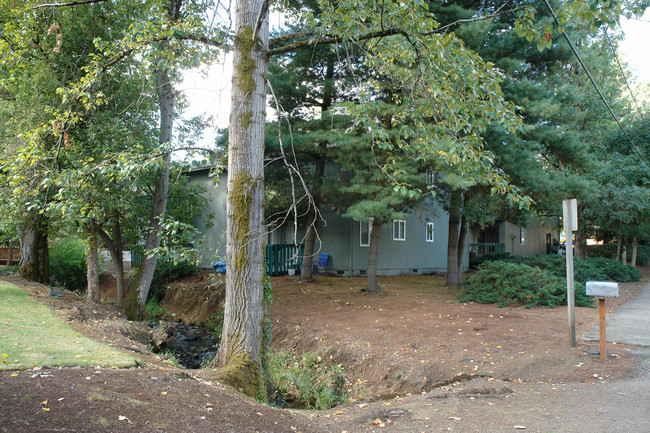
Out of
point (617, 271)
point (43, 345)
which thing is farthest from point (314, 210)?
point (617, 271)

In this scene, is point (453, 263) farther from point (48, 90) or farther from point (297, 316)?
point (48, 90)

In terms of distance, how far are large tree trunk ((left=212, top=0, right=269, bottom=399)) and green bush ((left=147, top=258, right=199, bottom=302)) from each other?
1126 centimetres

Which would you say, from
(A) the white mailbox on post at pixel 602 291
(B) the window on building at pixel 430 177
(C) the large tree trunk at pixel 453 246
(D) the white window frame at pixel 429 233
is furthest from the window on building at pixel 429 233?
(A) the white mailbox on post at pixel 602 291

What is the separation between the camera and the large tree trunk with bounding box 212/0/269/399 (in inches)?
238

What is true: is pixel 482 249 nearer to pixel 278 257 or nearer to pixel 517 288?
pixel 278 257

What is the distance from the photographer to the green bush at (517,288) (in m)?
11.8

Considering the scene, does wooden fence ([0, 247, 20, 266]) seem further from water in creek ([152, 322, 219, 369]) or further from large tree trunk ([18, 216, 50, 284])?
water in creek ([152, 322, 219, 369])

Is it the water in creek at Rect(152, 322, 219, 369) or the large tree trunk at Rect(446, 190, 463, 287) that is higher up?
the large tree trunk at Rect(446, 190, 463, 287)

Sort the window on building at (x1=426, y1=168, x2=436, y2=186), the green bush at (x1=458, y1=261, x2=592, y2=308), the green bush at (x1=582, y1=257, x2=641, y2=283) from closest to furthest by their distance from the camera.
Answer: the green bush at (x1=458, y1=261, x2=592, y2=308) → the window on building at (x1=426, y1=168, x2=436, y2=186) → the green bush at (x1=582, y1=257, x2=641, y2=283)

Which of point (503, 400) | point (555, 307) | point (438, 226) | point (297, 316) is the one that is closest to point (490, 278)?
point (555, 307)

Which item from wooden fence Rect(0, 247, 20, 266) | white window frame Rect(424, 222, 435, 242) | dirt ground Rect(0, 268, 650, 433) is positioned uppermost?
white window frame Rect(424, 222, 435, 242)

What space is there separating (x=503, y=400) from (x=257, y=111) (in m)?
4.77

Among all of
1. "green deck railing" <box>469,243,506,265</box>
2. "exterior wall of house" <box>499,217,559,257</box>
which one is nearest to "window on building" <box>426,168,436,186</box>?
"green deck railing" <box>469,243,506,265</box>

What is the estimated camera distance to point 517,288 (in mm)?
12102
